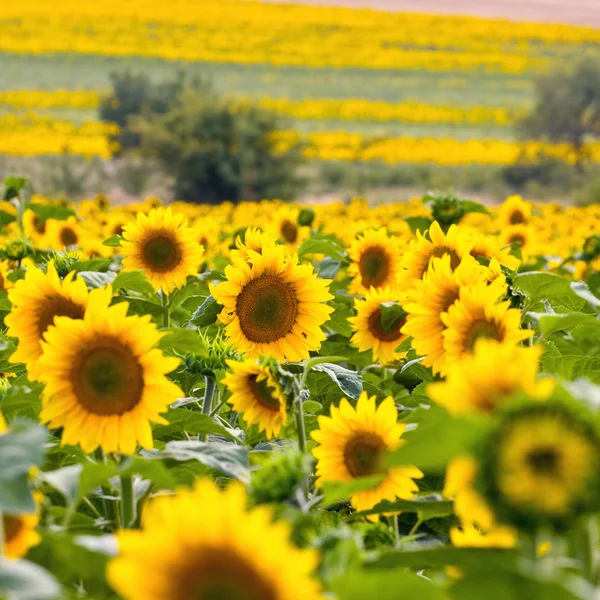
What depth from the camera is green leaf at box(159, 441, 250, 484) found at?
4.67 feet

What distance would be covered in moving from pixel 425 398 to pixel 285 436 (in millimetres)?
303

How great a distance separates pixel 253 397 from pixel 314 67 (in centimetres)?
4593

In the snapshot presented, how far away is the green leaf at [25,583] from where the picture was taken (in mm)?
886

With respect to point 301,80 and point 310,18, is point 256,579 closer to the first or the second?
point 301,80

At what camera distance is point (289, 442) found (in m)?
1.92

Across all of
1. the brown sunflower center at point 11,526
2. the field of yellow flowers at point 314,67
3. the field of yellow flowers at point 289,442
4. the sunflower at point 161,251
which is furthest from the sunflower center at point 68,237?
the field of yellow flowers at point 314,67

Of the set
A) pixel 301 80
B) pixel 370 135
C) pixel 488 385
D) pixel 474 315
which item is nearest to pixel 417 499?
pixel 474 315

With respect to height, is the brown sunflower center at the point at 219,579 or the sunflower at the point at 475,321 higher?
the sunflower at the point at 475,321

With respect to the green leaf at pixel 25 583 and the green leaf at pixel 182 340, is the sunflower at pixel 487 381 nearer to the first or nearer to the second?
the green leaf at pixel 25 583

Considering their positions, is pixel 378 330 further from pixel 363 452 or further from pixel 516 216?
pixel 516 216

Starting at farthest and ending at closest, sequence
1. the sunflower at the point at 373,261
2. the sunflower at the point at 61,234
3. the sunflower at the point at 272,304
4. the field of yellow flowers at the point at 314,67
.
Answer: the field of yellow flowers at the point at 314,67, the sunflower at the point at 61,234, the sunflower at the point at 373,261, the sunflower at the point at 272,304

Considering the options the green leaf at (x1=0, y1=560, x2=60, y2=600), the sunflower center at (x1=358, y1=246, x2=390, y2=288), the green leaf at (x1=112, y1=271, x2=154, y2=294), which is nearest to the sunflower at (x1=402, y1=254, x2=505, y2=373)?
the green leaf at (x1=112, y1=271, x2=154, y2=294)

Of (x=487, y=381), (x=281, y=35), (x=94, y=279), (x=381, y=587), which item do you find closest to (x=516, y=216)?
(x=94, y=279)

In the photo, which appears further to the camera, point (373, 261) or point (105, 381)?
point (373, 261)
